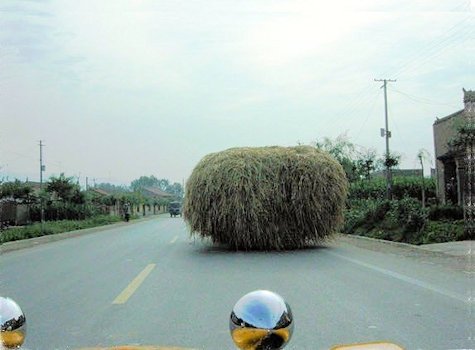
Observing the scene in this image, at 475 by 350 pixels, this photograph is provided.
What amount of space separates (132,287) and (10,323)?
7.05m

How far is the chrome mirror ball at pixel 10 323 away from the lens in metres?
1.25

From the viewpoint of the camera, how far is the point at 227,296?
7215 mm

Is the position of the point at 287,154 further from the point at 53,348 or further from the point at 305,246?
the point at 53,348

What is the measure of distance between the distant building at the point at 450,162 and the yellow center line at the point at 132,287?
11.4 meters

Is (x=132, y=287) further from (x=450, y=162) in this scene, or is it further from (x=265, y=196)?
(x=450, y=162)

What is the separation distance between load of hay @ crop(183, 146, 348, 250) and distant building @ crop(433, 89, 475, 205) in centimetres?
616

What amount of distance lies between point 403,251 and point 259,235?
3724mm

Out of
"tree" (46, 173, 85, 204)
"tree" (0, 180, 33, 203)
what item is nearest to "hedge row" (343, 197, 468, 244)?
"tree" (0, 180, 33, 203)

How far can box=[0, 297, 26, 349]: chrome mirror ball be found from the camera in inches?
49.3

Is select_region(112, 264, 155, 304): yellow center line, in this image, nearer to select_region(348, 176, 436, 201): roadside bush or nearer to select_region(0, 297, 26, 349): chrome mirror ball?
select_region(0, 297, 26, 349): chrome mirror ball

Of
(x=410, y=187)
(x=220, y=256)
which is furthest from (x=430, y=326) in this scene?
(x=410, y=187)

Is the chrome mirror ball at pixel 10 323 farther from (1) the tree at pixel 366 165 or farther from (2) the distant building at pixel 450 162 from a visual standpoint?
(1) the tree at pixel 366 165

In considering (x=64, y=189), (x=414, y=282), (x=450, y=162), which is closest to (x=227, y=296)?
(x=414, y=282)

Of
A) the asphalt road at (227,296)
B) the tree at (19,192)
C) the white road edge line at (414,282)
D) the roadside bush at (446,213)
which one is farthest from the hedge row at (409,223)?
the tree at (19,192)
